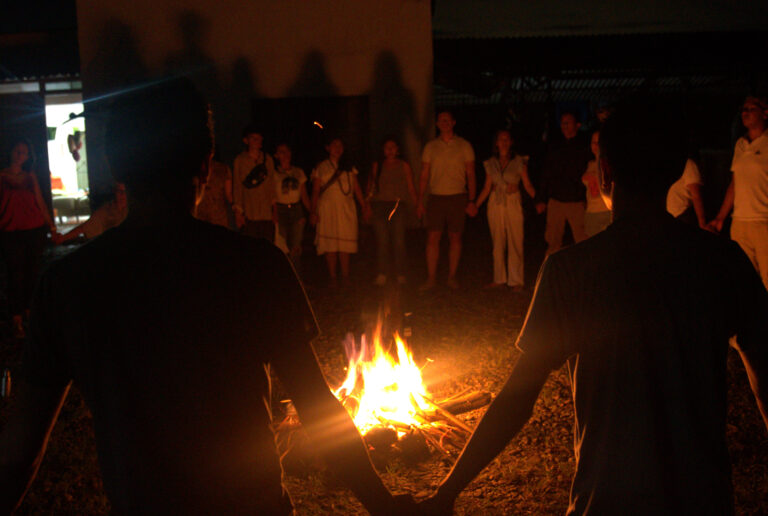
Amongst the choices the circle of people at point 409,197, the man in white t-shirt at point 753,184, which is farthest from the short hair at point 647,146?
the circle of people at point 409,197

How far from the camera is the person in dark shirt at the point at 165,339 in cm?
158

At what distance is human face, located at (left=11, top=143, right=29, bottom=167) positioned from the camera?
791 cm

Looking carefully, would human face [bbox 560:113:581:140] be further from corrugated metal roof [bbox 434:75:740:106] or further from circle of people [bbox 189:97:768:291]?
corrugated metal roof [bbox 434:75:740:106]

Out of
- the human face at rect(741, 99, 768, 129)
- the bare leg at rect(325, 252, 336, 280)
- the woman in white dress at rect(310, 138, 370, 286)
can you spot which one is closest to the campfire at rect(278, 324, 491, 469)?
the human face at rect(741, 99, 768, 129)

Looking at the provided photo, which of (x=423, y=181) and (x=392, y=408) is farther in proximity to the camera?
(x=423, y=181)

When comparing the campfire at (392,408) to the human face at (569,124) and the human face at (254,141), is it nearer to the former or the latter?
the human face at (569,124)

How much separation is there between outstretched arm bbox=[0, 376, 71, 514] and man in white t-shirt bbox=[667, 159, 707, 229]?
6.49 metres

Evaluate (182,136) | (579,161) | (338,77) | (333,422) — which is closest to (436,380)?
(579,161)

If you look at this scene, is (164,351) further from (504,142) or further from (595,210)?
(504,142)

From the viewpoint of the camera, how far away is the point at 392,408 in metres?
5.09

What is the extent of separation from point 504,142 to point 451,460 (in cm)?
531

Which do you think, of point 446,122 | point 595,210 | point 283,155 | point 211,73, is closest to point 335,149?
point 283,155

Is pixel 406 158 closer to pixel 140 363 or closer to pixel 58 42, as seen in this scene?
pixel 58 42

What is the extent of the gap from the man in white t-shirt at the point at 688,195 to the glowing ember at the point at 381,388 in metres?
3.48
